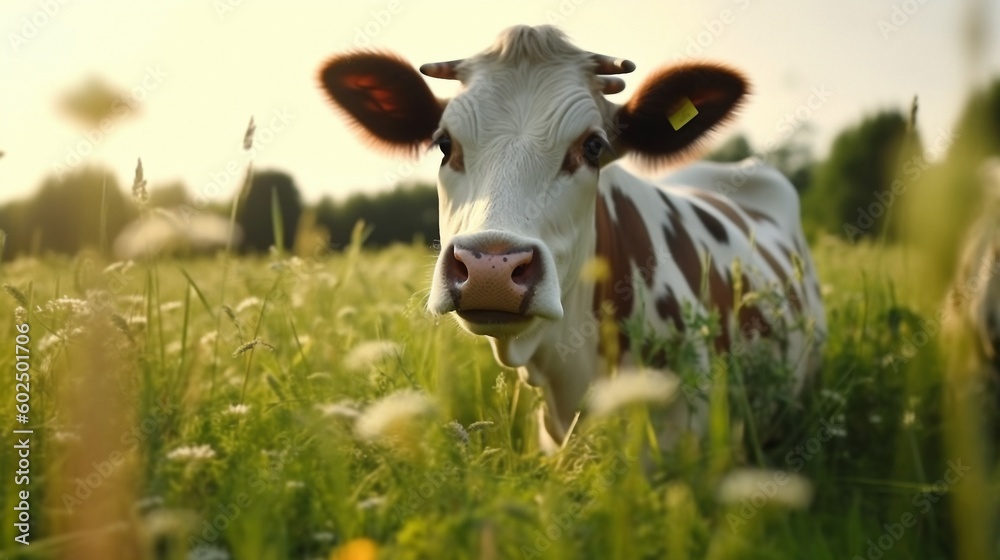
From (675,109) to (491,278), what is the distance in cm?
155

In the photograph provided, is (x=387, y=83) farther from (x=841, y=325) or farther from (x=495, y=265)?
(x=841, y=325)

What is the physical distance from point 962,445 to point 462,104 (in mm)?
2242

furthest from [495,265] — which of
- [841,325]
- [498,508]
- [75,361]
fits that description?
[841,325]

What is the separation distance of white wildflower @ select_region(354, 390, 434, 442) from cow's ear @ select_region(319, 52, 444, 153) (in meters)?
2.09

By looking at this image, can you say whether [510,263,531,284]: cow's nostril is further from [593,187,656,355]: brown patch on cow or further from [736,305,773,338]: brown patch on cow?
[736,305,773,338]: brown patch on cow

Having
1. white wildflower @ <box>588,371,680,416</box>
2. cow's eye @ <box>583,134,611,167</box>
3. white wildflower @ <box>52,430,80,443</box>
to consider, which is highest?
cow's eye @ <box>583,134,611,167</box>

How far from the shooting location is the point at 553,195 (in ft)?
10.3

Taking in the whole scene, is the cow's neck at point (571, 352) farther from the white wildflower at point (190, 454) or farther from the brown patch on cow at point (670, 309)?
the white wildflower at point (190, 454)

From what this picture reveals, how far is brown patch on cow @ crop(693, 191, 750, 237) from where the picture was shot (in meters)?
5.49

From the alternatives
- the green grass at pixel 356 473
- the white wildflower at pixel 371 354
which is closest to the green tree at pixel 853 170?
the green grass at pixel 356 473

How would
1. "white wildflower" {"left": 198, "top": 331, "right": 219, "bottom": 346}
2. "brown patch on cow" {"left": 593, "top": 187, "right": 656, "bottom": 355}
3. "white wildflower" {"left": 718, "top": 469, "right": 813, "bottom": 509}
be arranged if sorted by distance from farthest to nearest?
"brown patch on cow" {"left": 593, "top": 187, "right": 656, "bottom": 355} → "white wildflower" {"left": 198, "top": 331, "right": 219, "bottom": 346} → "white wildflower" {"left": 718, "top": 469, "right": 813, "bottom": 509}

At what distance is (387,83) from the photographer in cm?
381

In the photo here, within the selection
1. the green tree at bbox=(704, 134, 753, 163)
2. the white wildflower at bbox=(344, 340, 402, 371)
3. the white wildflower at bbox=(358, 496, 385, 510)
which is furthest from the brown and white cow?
the green tree at bbox=(704, 134, 753, 163)

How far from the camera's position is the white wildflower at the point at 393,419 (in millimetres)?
1877
